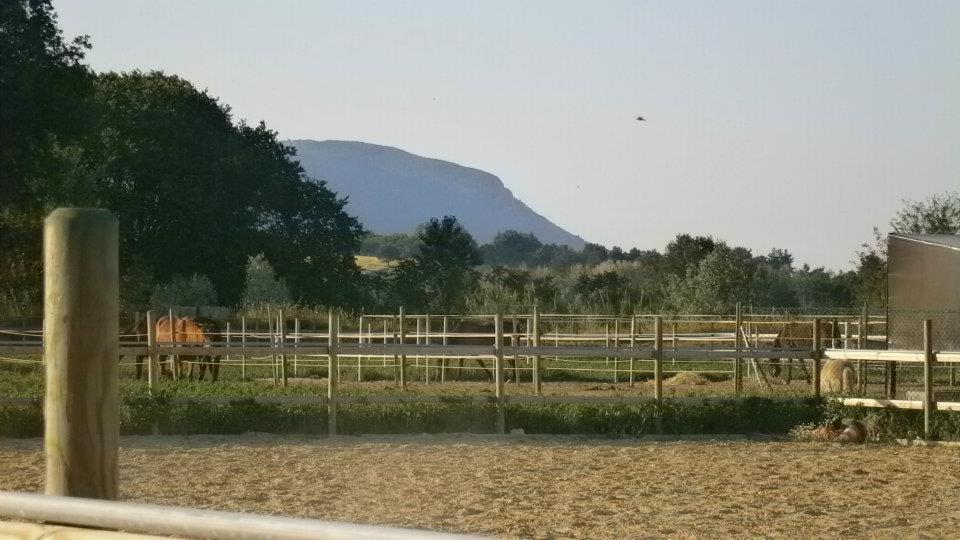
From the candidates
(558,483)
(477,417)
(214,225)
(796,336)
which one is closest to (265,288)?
(214,225)

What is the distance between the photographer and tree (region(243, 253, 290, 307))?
46.1 m

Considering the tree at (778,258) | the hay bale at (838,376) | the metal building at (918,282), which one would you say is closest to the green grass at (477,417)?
the hay bale at (838,376)

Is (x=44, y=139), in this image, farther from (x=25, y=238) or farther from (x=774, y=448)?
(x=774, y=448)

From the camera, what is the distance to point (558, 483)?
9.09m

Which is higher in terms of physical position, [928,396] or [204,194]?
[204,194]

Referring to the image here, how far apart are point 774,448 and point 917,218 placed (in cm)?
2662

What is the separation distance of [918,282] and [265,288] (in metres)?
30.6

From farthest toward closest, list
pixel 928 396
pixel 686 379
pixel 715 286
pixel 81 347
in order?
pixel 715 286 → pixel 686 379 → pixel 928 396 → pixel 81 347

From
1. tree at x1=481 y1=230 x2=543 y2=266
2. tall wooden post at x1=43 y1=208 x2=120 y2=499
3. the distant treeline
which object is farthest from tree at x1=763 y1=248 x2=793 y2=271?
tall wooden post at x1=43 y1=208 x2=120 y2=499

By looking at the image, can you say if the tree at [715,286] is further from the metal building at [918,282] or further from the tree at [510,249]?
the tree at [510,249]

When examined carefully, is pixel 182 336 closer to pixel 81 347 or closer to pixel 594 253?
pixel 81 347

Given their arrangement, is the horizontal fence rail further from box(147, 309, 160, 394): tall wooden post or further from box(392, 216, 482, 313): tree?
box(392, 216, 482, 313): tree

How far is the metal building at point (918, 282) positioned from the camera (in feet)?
63.1

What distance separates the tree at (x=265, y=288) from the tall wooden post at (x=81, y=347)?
139 ft
